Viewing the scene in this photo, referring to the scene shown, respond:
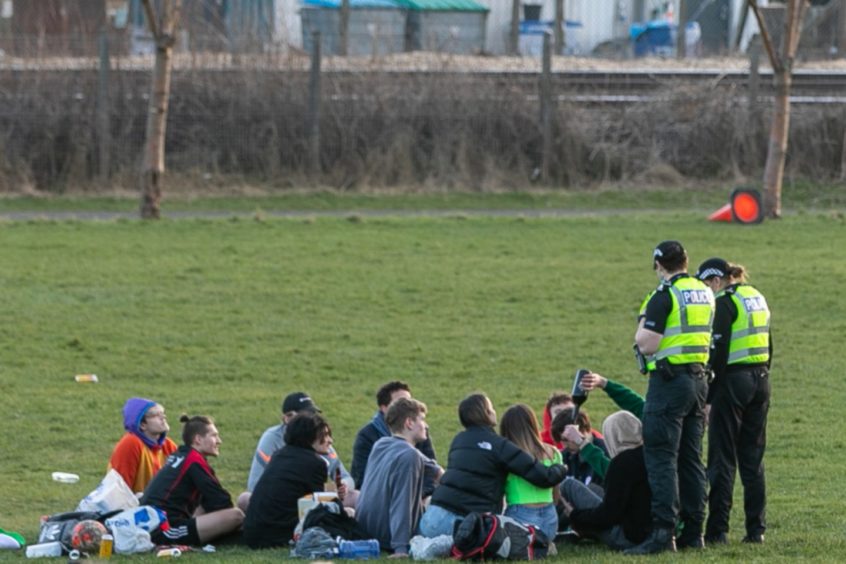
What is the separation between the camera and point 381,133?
3200 centimetres

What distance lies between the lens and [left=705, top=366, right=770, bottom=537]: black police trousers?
1013cm

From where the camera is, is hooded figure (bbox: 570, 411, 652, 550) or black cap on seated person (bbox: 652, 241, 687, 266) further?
hooded figure (bbox: 570, 411, 652, 550)

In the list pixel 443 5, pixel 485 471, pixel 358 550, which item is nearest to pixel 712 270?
pixel 485 471

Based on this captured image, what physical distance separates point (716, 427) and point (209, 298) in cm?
1139

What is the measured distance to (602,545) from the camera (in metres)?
10.3

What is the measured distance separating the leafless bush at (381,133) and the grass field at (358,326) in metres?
4.93

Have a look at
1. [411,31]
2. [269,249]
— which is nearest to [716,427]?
[269,249]

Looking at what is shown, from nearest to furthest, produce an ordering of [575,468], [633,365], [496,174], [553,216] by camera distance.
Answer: [575,468]
[633,365]
[553,216]
[496,174]

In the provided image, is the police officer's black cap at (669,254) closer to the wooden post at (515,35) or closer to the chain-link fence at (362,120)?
the chain-link fence at (362,120)

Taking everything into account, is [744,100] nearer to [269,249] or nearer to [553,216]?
[553,216]

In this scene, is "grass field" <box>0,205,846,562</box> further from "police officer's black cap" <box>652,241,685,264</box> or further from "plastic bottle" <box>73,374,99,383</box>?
"police officer's black cap" <box>652,241,685,264</box>

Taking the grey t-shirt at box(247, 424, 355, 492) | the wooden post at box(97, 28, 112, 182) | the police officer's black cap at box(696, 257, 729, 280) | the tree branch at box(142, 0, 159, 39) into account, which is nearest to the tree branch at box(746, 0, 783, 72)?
the tree branch at box(142, 0, 159, 39)

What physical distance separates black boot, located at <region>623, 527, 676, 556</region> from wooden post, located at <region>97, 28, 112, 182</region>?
22.7 metres

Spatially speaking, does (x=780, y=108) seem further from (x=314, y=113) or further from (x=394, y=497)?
(x=394, y=497)
